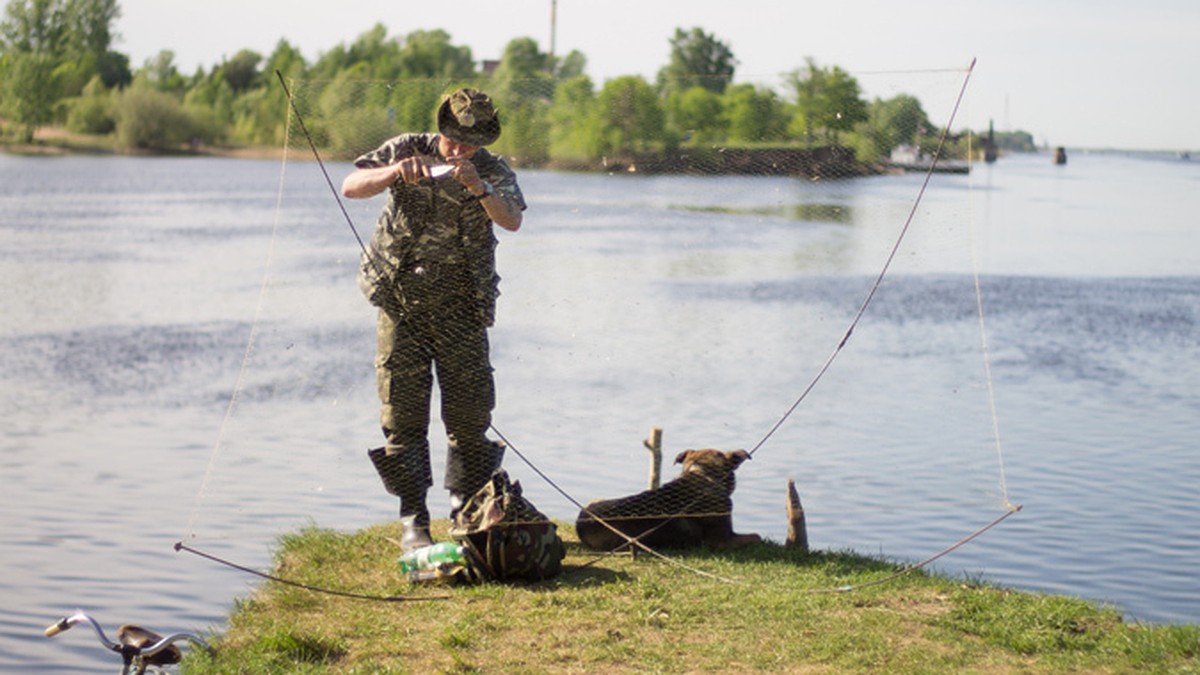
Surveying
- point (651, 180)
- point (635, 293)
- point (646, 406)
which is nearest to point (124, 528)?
point (651, 180)

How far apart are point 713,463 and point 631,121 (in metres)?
2.24

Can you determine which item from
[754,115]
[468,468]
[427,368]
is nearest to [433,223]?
[427,368]

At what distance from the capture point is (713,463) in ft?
26.8

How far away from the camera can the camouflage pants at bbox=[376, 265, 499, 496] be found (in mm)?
7555

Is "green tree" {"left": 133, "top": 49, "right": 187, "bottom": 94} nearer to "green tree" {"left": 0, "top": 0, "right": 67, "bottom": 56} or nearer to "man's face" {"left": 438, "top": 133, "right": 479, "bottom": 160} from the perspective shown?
"green tree" {"left": 0, "top": 0, "right": 67, "bottom": 56}

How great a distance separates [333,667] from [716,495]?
104 inches

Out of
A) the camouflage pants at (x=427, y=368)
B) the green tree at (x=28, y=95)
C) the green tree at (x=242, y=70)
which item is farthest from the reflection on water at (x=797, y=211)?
the green tree at (x=242, y=70)

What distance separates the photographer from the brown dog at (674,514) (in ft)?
26.4

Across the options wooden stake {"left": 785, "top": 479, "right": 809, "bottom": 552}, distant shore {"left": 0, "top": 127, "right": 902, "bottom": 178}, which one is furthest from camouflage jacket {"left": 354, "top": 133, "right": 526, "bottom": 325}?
wooden stake {"left": 785, "top": 479, "right": 809, "bottom": 552}

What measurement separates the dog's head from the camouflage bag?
1.10 m

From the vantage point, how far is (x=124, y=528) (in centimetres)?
1100

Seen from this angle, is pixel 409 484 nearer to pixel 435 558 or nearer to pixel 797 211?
pixel 435 558

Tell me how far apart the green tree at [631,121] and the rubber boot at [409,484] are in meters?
2.43

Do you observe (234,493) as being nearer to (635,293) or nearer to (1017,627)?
(1017,627)
